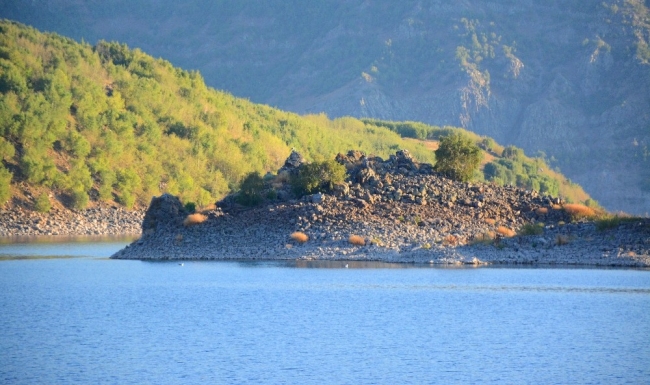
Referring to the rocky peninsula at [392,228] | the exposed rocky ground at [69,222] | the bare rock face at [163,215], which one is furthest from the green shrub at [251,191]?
the exposed rocky ground at [69,222]

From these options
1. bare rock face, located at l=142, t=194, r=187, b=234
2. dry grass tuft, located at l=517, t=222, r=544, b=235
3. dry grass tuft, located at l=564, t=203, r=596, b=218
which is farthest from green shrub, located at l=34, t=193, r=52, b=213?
dry grass tuft, located at l=517, t=222, r=544, b=235

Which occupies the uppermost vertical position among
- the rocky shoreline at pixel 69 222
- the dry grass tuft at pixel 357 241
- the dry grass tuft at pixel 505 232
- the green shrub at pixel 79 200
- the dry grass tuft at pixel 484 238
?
the green shrub at pixel 79 200

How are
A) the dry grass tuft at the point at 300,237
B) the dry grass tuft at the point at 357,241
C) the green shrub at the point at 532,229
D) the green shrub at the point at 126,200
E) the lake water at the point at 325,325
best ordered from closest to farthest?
the lake water at the point at 325,325 < the dry grass tuft at the point at 357,241 < the dry grass tuft at the point at 300,237 < the green shrub at the point at 532,229 < the green shrub at the point at 126,200

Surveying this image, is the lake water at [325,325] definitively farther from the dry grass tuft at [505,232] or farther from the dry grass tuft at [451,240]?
the dry grass tuft at [505,232]

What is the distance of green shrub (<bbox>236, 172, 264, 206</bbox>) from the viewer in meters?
57.8

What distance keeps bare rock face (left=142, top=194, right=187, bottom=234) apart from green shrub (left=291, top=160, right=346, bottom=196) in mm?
6670

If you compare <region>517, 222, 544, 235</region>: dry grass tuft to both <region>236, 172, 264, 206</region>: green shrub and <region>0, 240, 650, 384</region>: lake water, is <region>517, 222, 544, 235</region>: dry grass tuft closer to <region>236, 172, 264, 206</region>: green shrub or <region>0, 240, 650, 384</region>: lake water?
<region>0, 240, 650, 384</region>: lake water

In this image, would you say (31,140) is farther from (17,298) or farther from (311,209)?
(17,298)

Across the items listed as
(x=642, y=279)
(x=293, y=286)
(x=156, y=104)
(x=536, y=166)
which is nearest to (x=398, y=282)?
(x=293, y=286)

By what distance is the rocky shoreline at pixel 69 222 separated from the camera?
271 feet

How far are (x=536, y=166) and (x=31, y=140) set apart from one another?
7513 centimetres

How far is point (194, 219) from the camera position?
182 ft

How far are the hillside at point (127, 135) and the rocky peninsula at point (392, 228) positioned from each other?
119 feet

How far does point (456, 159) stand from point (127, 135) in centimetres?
5168
